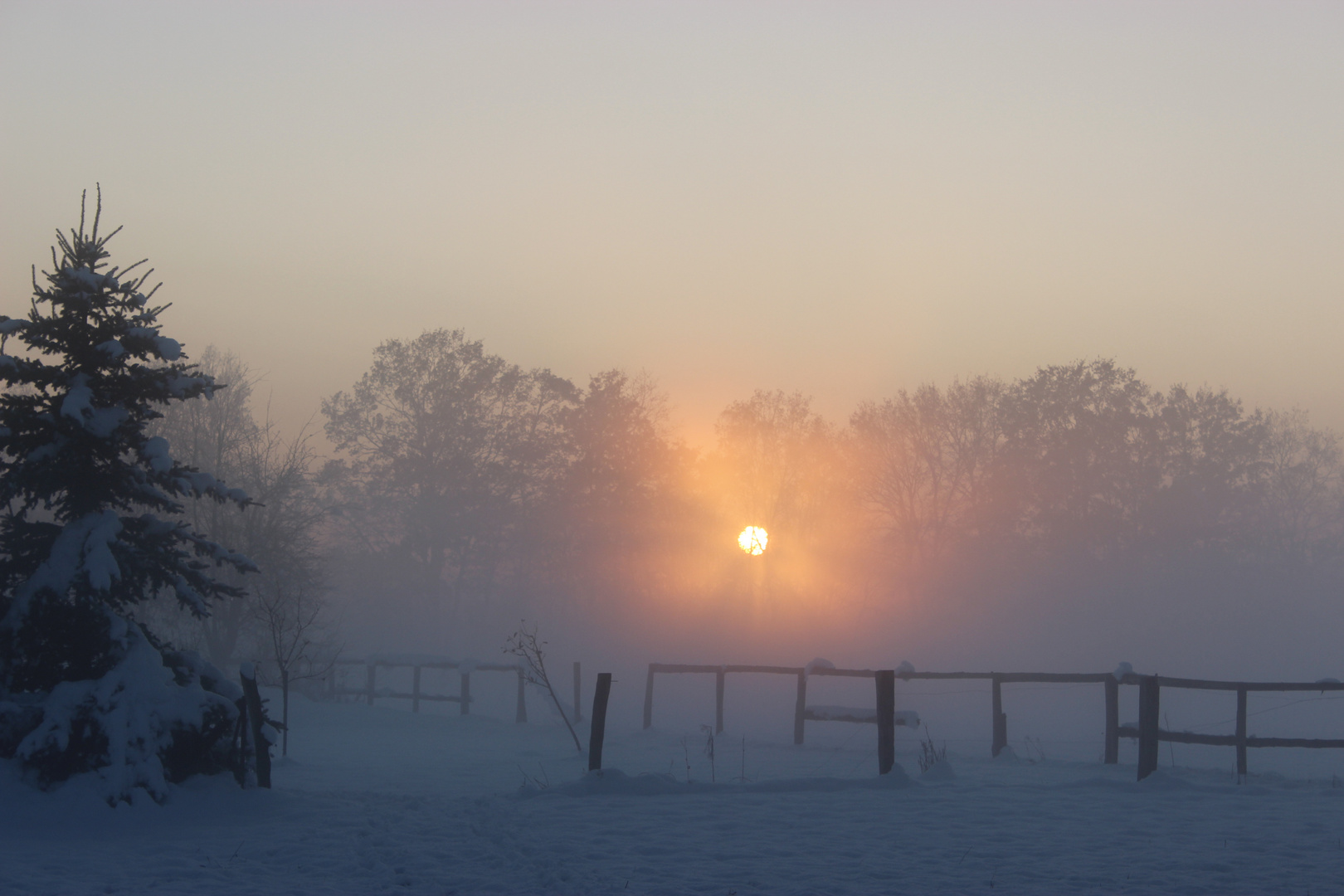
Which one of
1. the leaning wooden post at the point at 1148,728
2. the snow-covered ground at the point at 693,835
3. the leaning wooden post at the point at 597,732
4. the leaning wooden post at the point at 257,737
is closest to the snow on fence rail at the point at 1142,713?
the leaning wooden post at the point at 1148,728

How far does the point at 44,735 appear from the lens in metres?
9.81

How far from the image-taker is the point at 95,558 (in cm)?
1049

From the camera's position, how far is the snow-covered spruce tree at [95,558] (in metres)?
10.1

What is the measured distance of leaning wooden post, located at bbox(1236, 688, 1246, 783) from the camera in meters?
13.7

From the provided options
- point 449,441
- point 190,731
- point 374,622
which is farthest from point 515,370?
point 190,731

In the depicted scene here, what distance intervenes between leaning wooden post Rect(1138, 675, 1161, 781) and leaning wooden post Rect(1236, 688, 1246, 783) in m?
1.78

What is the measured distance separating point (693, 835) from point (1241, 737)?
943 cm

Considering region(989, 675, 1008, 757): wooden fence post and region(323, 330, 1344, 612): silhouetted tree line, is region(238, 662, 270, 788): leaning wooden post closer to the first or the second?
region(989, 675, 1008, 757): wooden fence post

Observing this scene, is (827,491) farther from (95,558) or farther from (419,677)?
(95,558)

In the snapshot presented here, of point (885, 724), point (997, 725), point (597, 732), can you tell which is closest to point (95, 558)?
point (597, 732)

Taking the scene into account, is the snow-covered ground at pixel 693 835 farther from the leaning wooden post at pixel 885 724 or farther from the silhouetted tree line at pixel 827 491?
the silhouetted tree line at pixel 827 491

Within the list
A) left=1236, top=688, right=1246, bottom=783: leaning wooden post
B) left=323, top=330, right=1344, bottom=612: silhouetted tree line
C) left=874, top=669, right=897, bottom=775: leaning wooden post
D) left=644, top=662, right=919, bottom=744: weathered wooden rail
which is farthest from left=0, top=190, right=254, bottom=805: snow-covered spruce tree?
left=323, top=330, right=1344, bottom=612: silhouetted tree line

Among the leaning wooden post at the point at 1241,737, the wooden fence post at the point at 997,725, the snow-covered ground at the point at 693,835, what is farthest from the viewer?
the wooden fence post at the point at 997,725

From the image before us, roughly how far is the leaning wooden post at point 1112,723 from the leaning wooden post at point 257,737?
520 inches
